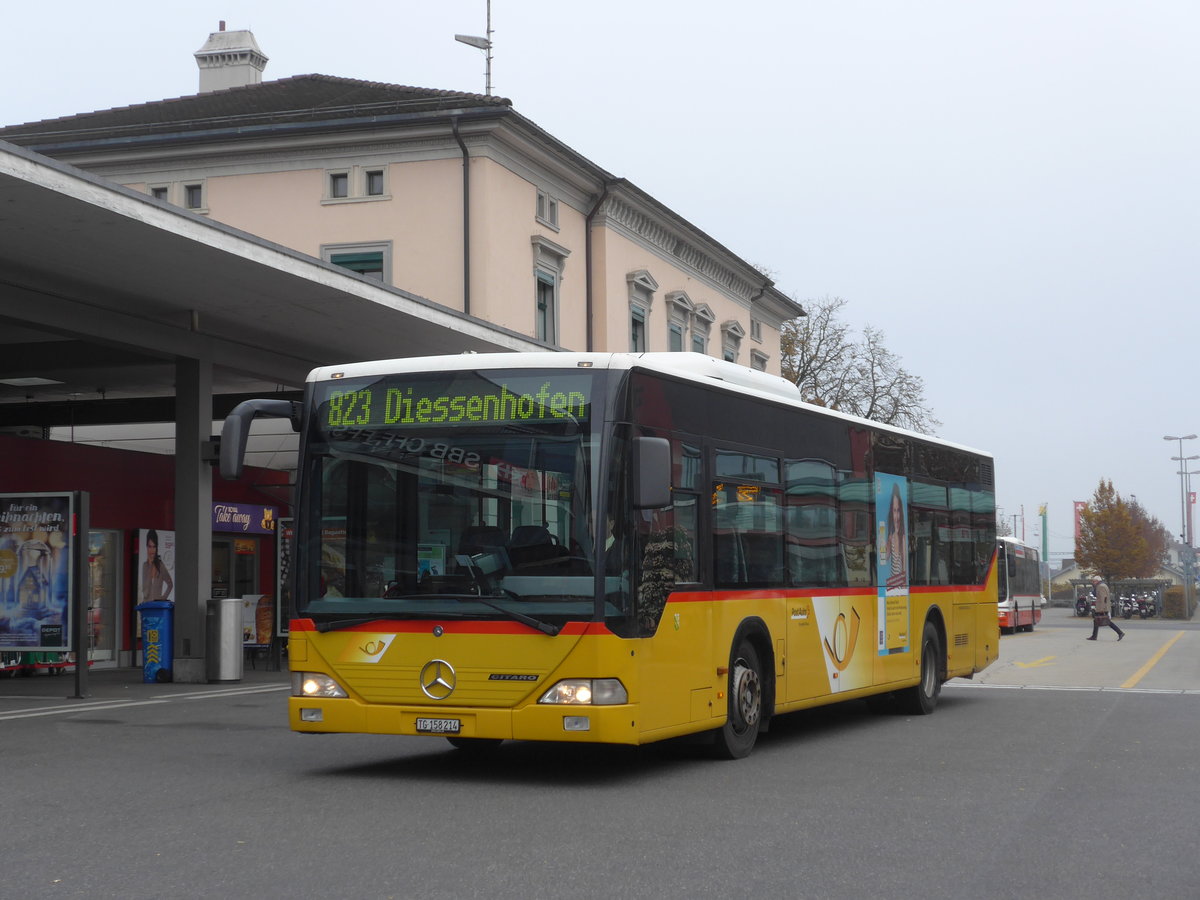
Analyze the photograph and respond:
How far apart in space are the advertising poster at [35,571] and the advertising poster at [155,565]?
641cm

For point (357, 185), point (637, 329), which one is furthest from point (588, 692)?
point (637, 329)

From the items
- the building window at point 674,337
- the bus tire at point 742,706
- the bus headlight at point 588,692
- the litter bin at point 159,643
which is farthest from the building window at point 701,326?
the bus headlight at point 588,692

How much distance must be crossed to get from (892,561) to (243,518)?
599 inches

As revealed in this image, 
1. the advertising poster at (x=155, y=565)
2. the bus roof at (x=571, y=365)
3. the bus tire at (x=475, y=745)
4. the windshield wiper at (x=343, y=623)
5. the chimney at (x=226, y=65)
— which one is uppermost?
the chimney at (x=226, y=65)

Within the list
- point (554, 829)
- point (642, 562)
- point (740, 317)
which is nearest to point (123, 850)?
point (554, 829)

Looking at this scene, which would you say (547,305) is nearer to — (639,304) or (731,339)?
(639,304)

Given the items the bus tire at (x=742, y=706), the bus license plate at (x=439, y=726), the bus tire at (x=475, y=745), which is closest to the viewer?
the bus license plate at (x=439, y=726)

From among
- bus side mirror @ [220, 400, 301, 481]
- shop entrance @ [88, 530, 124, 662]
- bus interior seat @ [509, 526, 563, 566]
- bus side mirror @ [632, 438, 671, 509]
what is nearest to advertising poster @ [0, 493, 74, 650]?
shop entrance @ [88, 530, 124, 662]

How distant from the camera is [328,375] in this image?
11.0 m

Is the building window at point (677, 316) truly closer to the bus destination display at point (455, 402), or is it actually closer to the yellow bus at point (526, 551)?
the yellow bus at point (526, 551)

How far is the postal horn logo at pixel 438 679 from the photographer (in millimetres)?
10289

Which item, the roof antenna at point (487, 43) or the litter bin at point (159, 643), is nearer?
the litter bin at point (159, 643)

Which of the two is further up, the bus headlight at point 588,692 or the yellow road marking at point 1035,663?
the bus headlight at point 588,692

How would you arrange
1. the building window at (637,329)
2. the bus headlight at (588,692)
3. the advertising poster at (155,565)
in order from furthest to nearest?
1. the building window at (637,329)
2. the advertising poster at (155,565)
3. the bus headlight at (588,692)
